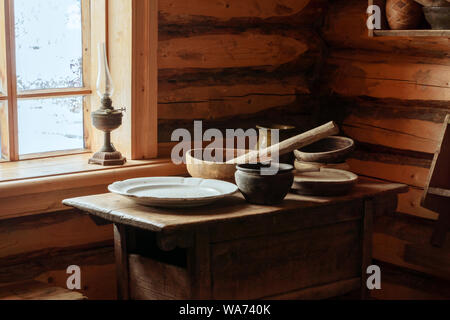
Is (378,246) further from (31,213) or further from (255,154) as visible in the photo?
(31,213)

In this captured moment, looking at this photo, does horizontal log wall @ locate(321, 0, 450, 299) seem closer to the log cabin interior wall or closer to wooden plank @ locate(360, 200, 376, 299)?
the log cabin interior wall

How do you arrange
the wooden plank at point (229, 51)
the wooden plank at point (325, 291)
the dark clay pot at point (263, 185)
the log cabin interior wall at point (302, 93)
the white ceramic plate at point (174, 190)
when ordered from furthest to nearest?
the wooden plank at point (229, 51)
the log cabin interior wall at point (302, 93)
the wooden plank at point (325, 291)
the dark clay pot at point (263, 185)
the white ceramic plate at point (174, 190)

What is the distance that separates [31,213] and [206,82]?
120cm

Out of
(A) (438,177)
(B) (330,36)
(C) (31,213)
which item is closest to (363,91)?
(B) (330,36)

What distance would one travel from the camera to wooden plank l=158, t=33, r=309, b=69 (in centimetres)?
358

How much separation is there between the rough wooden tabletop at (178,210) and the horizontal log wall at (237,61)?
892 millimetres

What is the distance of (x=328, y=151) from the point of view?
3.41m

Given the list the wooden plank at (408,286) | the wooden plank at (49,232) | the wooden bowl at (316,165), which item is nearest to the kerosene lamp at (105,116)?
the wooden plank at (49,232)

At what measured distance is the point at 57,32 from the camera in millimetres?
3377

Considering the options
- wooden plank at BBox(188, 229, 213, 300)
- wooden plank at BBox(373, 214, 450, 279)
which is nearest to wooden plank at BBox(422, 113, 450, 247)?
wooden plank at BBox(373, 214, 450, 279)

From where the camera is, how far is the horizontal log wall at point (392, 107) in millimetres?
3609

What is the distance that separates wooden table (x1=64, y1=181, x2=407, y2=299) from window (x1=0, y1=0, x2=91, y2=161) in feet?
2.27

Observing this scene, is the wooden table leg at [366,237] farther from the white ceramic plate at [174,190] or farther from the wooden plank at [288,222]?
the white ceramic plate at [174,190]

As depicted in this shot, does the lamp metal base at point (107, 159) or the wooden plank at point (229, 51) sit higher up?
the wooden plank at point (229, 51)
